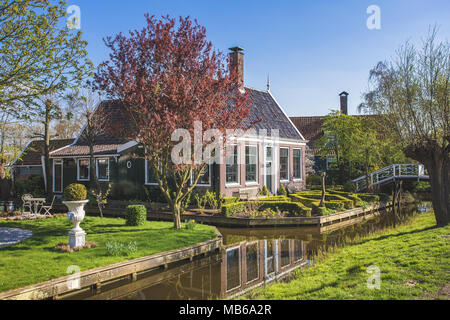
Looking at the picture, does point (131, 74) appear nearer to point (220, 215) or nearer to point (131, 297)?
point (131, 297)

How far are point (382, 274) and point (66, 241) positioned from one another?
7.57m

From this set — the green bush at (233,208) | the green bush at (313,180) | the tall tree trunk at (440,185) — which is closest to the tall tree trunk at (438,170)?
the tall tree trunk at (440,185)

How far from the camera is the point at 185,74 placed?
10297 mm

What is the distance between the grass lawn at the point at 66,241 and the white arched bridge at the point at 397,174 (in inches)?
579

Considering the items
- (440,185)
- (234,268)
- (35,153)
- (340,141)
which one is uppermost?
(340,141)

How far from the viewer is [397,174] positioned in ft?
73.7

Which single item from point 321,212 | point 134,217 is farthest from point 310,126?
point 134,217

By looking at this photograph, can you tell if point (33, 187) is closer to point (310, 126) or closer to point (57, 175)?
point (57, 175)

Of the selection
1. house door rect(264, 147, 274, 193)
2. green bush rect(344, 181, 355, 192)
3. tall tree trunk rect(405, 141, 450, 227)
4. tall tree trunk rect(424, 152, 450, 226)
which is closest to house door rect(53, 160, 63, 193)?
house door rect(264, 147, 274, 193)

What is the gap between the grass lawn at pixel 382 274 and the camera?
18.5ft

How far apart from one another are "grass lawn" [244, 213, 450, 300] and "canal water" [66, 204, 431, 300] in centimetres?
84

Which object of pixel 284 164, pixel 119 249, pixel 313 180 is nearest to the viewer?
pixel 119 249

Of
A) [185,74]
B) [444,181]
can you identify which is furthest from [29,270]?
[444,181]

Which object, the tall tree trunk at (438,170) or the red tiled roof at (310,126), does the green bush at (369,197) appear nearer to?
the tall tree trunk at (438,170)
